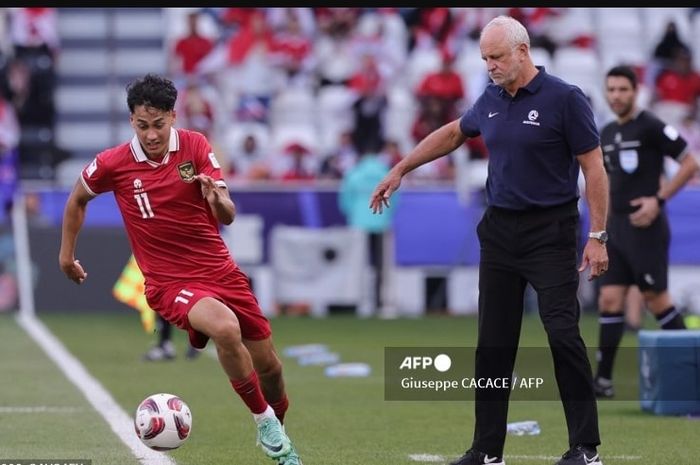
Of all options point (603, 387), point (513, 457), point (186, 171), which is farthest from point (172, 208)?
point (603, 387)

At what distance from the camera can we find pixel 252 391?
783cm

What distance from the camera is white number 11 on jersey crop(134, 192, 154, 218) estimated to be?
26.8 ft

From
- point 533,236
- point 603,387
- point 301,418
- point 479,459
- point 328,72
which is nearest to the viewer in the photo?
point 533,236

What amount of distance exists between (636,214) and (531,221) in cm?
394

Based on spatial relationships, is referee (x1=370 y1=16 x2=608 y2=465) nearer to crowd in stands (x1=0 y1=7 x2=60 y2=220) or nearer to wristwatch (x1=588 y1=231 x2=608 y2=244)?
wristwatch (x1=588 y1=231 x2=608 y2=244)

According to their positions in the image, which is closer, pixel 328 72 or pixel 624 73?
pixel 624 73

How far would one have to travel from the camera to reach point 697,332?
10.7 metres

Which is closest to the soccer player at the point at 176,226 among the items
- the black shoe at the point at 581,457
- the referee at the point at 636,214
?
the black shoe at the point at 581,457

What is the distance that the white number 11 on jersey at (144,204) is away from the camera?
818cm

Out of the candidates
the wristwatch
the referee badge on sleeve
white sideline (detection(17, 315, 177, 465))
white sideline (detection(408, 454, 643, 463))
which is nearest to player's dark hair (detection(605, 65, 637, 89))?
the referee badge on sleeve

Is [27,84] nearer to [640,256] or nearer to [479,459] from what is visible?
[640,256]

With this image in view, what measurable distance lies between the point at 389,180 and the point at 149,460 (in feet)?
6.55

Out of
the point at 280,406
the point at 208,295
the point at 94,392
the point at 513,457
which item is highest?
the point at 208,295

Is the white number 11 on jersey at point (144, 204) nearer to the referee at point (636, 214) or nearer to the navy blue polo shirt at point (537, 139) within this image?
the navy blue polo shirt at point (537, 139)
